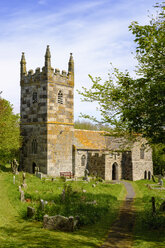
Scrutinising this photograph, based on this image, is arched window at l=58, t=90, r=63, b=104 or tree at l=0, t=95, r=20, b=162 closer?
tree at l=0, t=95, r=20, b=162

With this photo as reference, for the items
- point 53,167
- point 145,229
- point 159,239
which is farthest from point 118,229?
point 53,167

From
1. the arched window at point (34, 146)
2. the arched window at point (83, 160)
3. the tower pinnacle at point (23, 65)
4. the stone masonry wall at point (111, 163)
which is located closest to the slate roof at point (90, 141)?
the stone masonry wall at point (111, 163)

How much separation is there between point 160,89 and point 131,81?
242 cm

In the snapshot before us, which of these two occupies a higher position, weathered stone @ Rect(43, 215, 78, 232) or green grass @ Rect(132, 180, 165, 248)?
weathered stone @ Rect(43, 215, 78, 232)

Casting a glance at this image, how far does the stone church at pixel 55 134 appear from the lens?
36875 mm

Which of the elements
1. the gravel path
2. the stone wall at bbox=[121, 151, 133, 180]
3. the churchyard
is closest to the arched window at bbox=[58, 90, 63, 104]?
the stone wall at bbox=[121, 151, 133, 180]

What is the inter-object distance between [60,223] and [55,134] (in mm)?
22705

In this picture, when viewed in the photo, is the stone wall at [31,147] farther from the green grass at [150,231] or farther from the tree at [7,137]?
the green grass at [150,231]

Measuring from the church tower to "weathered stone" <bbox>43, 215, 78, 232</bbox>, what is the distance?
20.8m

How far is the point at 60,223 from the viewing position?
15164 millimetres

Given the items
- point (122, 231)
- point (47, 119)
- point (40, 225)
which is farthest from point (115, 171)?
point (40, 225)

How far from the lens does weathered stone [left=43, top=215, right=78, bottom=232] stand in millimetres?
14992

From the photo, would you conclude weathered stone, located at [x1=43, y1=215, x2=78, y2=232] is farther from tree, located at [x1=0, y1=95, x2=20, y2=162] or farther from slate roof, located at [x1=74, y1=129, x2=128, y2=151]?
slate roof, located at [x1=74, y1=129, x2=128, y2=151]

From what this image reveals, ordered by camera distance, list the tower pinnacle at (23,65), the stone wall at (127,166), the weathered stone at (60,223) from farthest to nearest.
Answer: the stone wall at (127,166) → the tower pinnacle at (23,65) → the weathered stone at (60,223)
